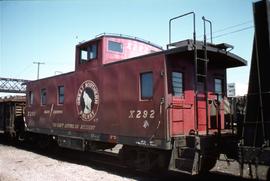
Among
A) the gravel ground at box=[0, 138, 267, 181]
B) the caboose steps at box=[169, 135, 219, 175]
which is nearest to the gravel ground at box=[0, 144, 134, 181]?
the gravel ground at box=[0, 138, 267, 181]

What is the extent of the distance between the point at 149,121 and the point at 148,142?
57 cm

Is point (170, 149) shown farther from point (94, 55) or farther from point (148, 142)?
point (94, 55)

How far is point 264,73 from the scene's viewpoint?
6.81 meters

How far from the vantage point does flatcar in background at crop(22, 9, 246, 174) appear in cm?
803

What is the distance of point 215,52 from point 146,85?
2.13 metres

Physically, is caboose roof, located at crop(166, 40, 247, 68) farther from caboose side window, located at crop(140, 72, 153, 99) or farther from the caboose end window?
the caboose end window

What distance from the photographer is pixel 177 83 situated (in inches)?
336

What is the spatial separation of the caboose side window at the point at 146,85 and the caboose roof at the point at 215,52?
37.1 inches

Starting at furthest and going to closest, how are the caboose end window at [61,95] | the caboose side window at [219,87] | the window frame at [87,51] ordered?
the caboose end window at [61,95] → the window frame at [87,51] → the caboose side window at [219,87]

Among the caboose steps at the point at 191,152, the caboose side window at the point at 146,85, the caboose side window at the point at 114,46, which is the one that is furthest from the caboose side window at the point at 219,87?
the caboose side window at the point at 114,46

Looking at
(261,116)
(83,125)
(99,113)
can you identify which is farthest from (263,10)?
(83,125)

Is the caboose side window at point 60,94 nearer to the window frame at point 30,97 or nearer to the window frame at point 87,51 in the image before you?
the window frame at point 87,51

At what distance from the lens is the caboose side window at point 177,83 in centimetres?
841

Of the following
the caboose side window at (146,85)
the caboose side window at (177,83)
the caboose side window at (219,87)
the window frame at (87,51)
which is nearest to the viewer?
the caboose side window at (177,83)
